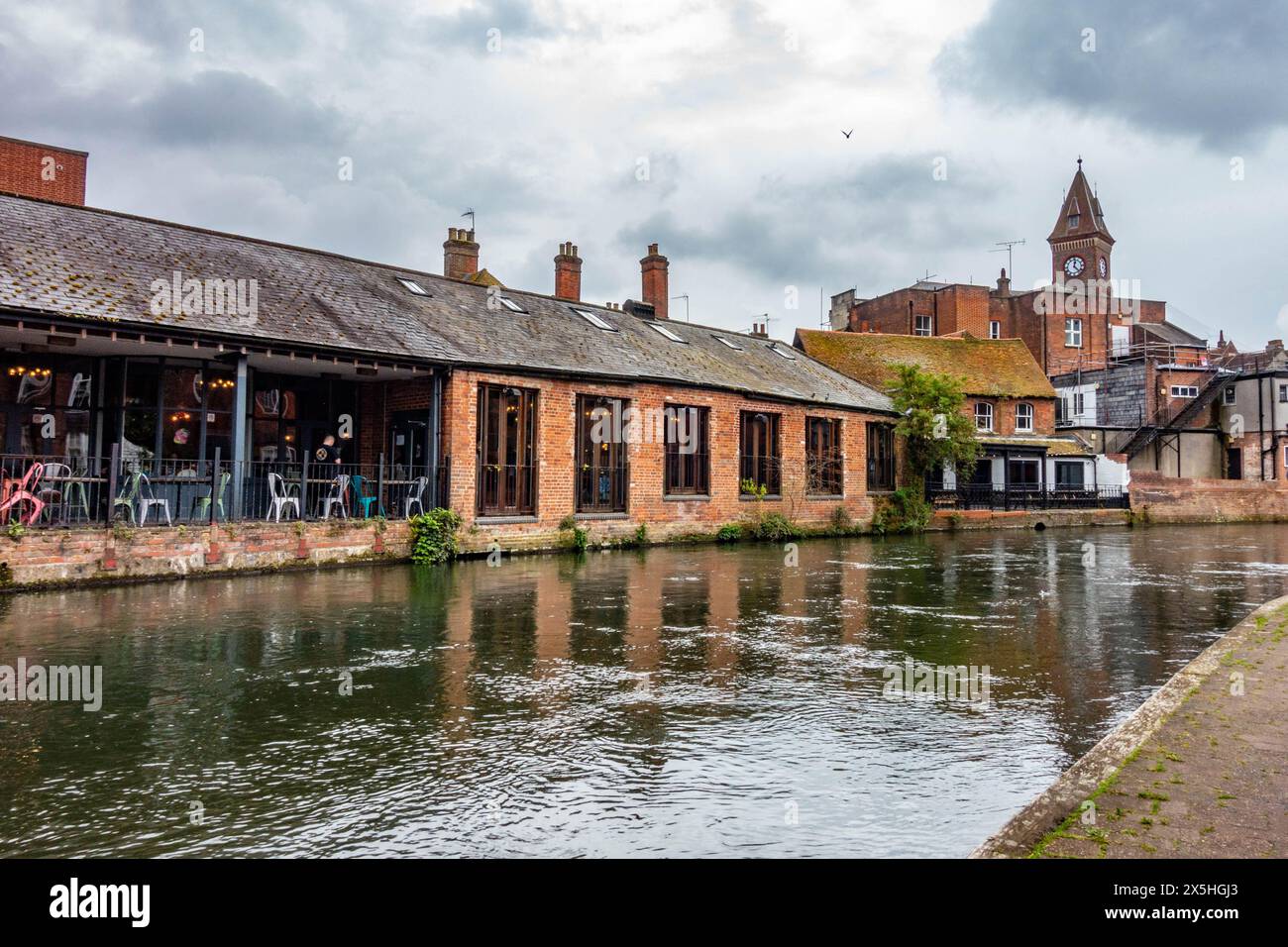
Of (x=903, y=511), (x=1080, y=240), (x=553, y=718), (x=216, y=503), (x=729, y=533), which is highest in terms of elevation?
(x=1080, y=240)

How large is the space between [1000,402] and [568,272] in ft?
71.9

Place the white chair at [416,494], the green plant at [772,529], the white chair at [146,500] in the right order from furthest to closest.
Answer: the green plant at [772,529], the white chair at [416,494], the white chair at [146,500]

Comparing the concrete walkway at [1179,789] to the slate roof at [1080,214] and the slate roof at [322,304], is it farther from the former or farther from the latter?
the slate roof at [1080,214]

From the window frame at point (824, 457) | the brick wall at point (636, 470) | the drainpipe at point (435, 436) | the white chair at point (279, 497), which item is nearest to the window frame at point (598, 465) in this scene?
Result: the brick wall at point (636, 470)

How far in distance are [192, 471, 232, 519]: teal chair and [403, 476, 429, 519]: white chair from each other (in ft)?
10.3

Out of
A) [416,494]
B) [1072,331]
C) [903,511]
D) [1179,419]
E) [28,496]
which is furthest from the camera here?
[1072,331]

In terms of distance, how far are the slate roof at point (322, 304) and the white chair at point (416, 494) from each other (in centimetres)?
236

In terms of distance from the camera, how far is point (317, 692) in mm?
6133

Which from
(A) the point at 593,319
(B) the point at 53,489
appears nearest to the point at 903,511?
(A) the point at 593,319

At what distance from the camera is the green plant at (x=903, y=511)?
2853 cm

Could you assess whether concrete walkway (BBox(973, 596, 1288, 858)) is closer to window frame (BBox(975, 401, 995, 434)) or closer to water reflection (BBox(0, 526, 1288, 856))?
water reflection (BBox(0, 526, 1288, 856))

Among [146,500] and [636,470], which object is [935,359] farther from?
[146,500]

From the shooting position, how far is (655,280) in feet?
105
